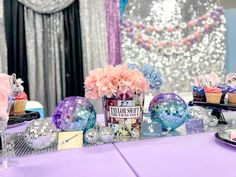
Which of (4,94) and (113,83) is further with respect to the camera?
(113,83)

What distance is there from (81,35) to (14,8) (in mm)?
590

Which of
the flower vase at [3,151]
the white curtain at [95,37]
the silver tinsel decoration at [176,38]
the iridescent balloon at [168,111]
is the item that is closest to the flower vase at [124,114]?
the iridescent balloon at [168,111]

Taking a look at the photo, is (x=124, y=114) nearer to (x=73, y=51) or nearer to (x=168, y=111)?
(x=168, y=111)

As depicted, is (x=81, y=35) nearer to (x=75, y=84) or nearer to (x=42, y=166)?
(x=75, y=84)

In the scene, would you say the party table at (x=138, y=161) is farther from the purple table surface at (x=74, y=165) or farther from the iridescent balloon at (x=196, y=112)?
the iridescent balloon at (x=196, y=112)

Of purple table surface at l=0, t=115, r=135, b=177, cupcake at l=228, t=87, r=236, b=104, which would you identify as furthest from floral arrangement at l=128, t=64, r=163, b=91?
purple table surface at l=0, t=115, r=135, b=177

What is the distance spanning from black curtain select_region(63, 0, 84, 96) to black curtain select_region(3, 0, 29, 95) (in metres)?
0.36

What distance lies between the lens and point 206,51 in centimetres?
282

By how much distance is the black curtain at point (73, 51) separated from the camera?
8.27ft

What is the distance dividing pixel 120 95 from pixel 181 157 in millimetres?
278

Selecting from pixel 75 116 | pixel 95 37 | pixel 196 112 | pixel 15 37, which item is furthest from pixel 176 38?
pixel 75 116

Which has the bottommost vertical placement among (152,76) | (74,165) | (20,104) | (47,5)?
(74,165)

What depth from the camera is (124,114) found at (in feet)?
2.96

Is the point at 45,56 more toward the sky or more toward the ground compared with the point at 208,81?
more toward the sky
